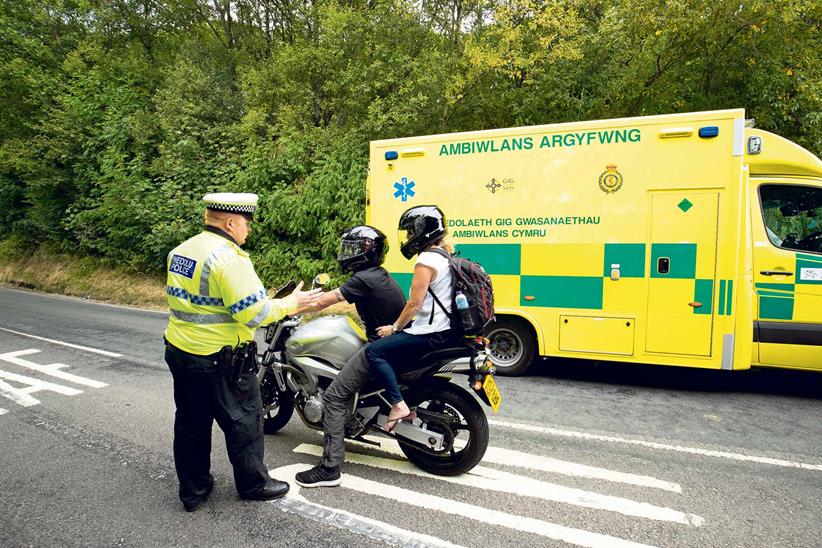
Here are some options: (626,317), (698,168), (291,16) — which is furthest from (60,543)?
(291,16)

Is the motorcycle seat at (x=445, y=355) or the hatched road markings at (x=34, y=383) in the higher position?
the motorcycle seat at (x=445, y=355)

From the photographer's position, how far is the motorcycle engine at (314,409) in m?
3.79

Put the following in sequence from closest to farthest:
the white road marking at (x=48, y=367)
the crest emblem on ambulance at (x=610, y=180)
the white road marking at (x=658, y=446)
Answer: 1. the white road marking at (x=658, y=446)
2. the crest emblem on ambulance at (x=610, y=180)
3. the white road marking at (x=48, y=367)

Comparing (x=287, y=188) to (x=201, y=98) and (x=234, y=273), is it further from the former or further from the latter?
(x=234, y=273)

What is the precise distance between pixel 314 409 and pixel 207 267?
1375 millimetres

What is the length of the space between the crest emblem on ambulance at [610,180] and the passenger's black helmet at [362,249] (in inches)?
127

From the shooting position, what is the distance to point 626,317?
5.75 m

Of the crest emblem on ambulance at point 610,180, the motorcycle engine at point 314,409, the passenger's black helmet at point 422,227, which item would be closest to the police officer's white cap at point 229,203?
the passenger's black helmet at point 422,227

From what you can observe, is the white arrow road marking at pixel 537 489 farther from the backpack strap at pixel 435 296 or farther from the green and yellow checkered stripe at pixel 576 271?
the green and yellow checkered stripe at pixel 576 271

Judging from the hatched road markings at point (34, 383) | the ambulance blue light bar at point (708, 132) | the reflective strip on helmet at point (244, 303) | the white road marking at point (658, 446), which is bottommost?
the hatched road markings at point (34, 383)

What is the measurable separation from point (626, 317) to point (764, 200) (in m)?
1.88

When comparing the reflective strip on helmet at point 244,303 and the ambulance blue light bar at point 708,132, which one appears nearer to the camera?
the reflective strip on helmet at point 244,303

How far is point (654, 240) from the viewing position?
18.5 feet

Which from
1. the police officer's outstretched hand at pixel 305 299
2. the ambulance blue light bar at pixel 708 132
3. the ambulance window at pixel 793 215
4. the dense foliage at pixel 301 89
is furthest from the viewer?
the dense foliage at pixel 301 89
